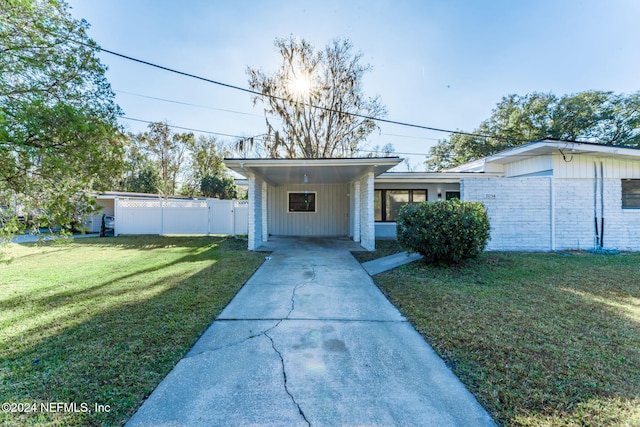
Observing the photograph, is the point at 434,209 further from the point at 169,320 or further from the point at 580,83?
the point at 580,83

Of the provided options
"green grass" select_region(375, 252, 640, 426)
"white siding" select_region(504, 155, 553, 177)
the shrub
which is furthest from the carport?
"white siding" select_region(504, 155, 553, 177)

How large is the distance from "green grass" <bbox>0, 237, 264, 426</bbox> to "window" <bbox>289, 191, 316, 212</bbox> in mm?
6477

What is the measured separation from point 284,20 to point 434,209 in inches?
322

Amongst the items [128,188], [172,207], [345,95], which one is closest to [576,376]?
[172,207]

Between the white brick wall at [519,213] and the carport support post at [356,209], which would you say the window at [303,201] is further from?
the white brick wall at [519,213]

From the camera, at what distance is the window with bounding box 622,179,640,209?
27.1 feet

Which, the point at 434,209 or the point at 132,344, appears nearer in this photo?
the point at 132,344

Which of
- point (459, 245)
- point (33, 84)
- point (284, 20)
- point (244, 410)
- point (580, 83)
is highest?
point (580, 83)

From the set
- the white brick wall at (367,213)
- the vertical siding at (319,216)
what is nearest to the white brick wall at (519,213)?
the white brick wall at (367,213)

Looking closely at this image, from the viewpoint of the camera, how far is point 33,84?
2498mm

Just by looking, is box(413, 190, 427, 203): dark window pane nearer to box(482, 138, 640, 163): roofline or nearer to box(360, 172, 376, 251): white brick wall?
box(360, 172, 376, 251): white brick wall

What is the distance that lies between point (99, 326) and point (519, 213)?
388 inches

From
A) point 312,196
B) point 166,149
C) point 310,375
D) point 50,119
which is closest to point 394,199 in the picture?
point 312,196

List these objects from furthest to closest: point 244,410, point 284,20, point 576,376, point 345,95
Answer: point 345,95 → point 284,20 → point 576,376 → point 244,410
